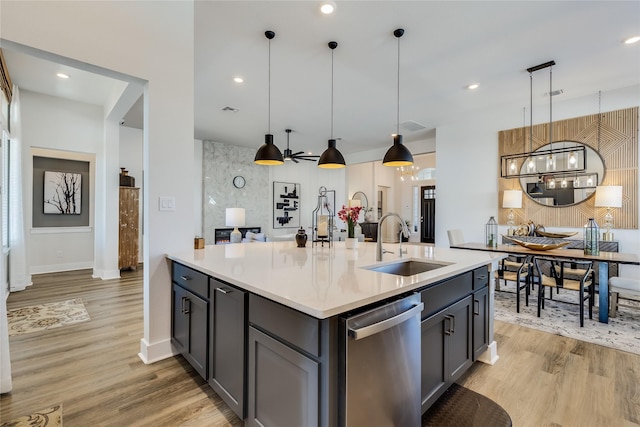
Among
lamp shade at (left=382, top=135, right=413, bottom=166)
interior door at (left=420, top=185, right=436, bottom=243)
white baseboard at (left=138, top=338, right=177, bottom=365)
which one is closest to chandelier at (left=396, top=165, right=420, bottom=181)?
interior door at (left=420, top=185, right=436, bottom=243)

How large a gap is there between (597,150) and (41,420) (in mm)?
7006

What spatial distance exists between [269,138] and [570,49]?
142 inches

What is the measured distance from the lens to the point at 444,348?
69.8 inches

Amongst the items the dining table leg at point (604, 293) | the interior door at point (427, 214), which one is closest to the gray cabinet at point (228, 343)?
the dining table leg at point (604, 293)

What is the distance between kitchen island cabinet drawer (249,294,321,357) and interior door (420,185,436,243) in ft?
38.5

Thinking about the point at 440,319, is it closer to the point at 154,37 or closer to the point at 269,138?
the point at 269,138

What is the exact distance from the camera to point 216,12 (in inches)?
109

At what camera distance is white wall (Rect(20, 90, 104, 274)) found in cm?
501

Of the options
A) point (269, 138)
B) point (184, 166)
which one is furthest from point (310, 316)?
point (269, 138)

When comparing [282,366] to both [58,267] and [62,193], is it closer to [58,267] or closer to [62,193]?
[58,267]

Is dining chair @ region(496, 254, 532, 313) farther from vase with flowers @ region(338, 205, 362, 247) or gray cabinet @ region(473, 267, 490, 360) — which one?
vase with flowers @ region(338, 205, 362, 247)

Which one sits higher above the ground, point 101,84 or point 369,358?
point 101,84

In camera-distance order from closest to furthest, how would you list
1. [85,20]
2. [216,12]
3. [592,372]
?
[85,20] < [592,372] < [216,12]

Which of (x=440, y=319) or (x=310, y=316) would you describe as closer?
(x=310, y=316)
